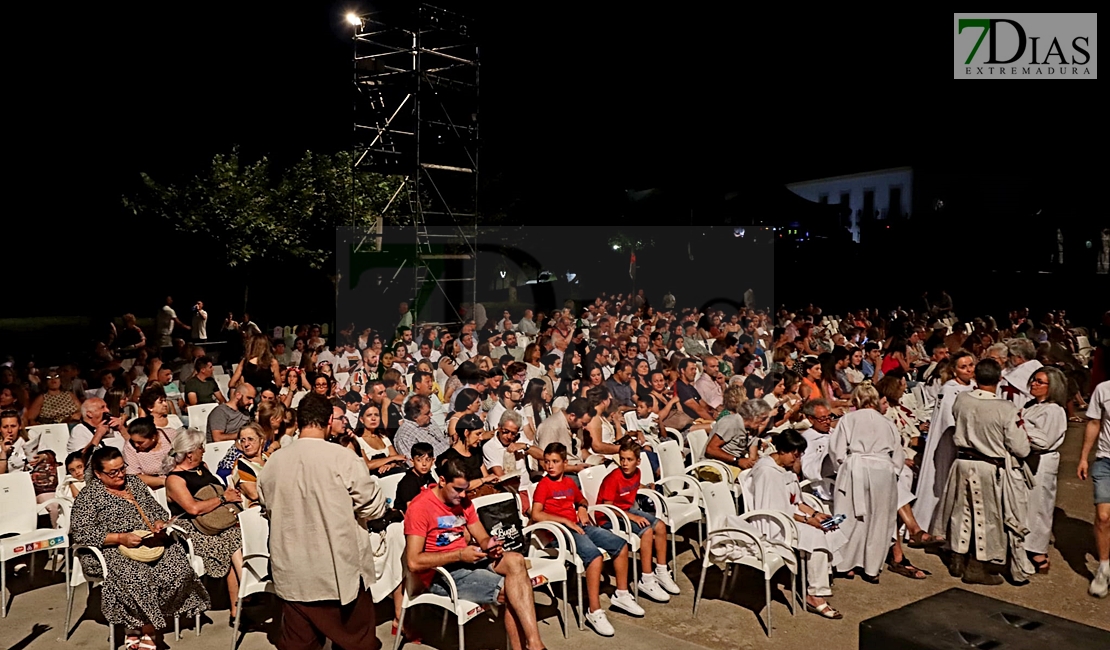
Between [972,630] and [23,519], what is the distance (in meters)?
5.10

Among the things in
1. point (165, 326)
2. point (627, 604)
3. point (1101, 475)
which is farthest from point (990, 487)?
point (165, 326)

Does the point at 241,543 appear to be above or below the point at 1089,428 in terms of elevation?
below

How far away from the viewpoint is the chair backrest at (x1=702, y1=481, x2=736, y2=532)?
19.6 ft

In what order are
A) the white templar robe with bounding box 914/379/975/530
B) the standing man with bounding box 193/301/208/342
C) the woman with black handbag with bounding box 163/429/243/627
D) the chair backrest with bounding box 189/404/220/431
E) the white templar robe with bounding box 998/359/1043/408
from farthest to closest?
the standing man with bounding box 193/301/208/342 → the white templar robe with bounding box 998/359/1043/408 → the chair backrest with bounding box 189/404/220/431 → the white templar robe with bounding box 914/379/975/530 → the woman with black handbag with bounding box 163/429/243/627

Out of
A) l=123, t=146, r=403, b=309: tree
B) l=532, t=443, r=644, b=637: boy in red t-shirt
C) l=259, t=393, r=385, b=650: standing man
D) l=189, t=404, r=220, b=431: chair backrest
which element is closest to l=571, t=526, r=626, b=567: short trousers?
l=532, t=443, r=644, b=637: boy in red t-shirt

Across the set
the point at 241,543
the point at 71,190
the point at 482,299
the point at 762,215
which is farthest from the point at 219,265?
the point at 762,215

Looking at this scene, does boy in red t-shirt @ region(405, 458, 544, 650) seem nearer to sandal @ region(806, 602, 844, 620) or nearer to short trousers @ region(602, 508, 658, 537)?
short trousers @ region(602, 508, 658, 537)

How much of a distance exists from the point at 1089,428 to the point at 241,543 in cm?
502

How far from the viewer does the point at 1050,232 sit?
33375 mm

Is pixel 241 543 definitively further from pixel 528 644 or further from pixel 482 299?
pixel 482 299

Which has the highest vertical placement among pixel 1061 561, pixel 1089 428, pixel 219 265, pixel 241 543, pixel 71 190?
pixel 71 190

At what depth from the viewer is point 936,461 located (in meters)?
6.65

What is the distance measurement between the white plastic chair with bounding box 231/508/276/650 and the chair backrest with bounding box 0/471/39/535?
156cm

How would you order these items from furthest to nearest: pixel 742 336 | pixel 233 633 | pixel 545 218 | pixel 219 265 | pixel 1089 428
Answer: pixel 545 218, pixel 219 265, pixel 742 336, pixel 1089 428, pixel 233 633
